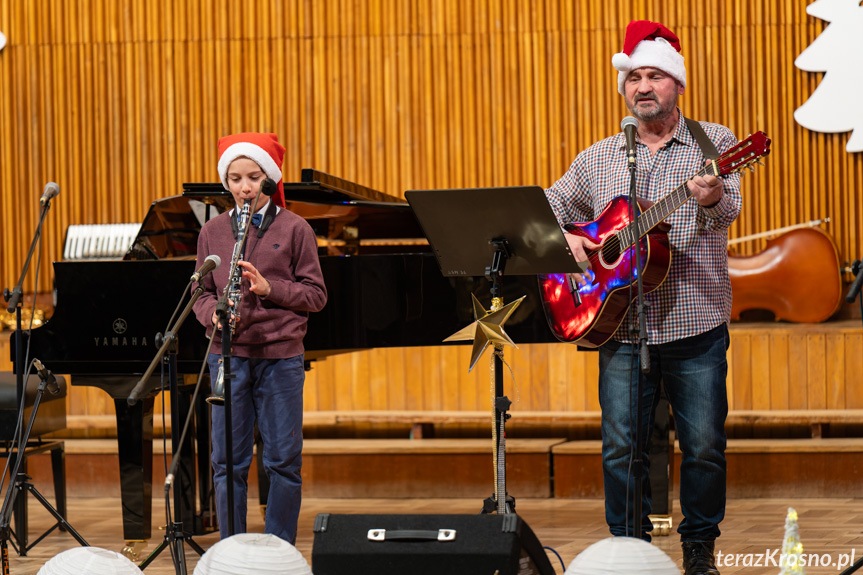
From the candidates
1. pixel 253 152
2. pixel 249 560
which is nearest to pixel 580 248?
pixel 253 152

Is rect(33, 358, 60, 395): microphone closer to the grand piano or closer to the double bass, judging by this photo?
the grand piano

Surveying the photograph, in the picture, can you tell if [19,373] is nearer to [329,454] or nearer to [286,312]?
[286,312]

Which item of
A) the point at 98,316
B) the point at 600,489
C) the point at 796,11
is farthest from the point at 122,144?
the point at 796,11

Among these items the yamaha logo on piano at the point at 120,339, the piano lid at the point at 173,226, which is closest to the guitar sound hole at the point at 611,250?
the piano lid at the point at 173,226

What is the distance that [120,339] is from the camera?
4109 millimetres

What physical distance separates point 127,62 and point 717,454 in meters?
5.04

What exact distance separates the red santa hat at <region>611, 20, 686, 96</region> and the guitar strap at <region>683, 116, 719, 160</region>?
6.5 inches

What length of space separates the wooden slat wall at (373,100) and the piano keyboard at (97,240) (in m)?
0.51

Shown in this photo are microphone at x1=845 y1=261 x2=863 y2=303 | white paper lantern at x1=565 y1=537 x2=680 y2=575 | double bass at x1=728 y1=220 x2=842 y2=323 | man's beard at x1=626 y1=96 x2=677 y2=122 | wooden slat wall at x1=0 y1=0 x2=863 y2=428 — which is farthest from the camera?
wooden slat wall at x1=0 y1=0 x2=863 y2=428

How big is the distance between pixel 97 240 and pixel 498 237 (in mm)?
3874

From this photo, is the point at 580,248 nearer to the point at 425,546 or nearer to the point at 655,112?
the point at 655,112

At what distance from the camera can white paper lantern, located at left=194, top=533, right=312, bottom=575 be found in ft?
8.19

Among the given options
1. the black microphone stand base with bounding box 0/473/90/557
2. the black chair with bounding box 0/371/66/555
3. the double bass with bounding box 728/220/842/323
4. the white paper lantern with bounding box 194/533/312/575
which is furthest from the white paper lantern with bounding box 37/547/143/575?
the double bass with bounding box 728/220/842/323

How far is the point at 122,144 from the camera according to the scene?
23.1ft
